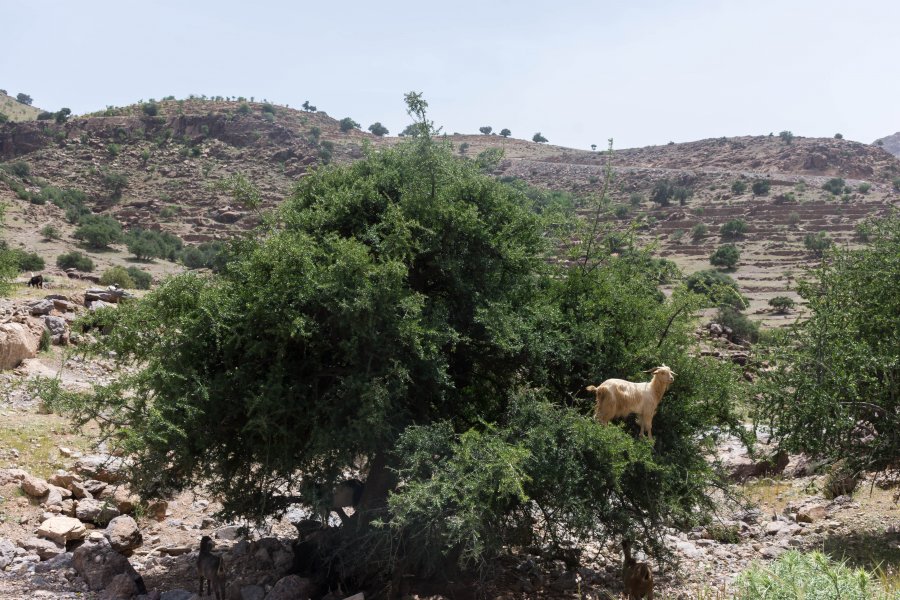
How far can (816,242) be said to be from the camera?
52281mm

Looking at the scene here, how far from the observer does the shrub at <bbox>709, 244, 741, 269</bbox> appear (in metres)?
55.2

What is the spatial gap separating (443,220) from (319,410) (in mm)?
3167

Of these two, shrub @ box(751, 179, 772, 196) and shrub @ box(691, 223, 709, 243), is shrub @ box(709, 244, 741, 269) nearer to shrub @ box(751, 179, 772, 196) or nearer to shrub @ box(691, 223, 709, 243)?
shrub @ box(691, 223, 709, 243)

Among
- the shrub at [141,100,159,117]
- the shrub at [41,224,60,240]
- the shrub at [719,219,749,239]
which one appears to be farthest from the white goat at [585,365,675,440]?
the shrub at [141,100,159,117]

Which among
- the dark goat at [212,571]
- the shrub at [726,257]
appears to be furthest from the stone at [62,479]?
the shrub at [726,257]

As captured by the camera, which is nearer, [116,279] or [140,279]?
[116,279]

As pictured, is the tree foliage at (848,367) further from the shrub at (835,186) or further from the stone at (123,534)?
the shrub at (835,186)

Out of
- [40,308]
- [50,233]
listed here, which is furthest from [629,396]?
[50,233]

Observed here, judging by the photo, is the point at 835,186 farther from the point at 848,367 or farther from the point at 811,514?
the point at 848,367

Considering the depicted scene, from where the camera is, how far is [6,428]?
43.7ft

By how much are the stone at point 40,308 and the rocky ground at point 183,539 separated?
5.34 m

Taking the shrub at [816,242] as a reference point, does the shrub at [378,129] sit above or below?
above

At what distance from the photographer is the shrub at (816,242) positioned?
5104 cm

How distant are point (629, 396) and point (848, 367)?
4.76m
